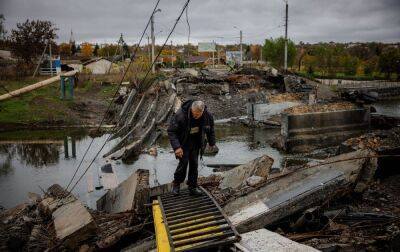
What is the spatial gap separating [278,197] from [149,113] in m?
17.7

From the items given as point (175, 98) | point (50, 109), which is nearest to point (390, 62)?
point (175, 98)

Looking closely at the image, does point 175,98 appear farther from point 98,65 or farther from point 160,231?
point 98,65

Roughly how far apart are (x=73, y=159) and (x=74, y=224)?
33.6ft

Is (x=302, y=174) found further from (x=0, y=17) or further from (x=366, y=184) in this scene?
(x=0, y=17)

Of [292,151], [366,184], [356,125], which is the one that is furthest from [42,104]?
[366,184]

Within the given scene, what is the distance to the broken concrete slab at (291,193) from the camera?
199 inches

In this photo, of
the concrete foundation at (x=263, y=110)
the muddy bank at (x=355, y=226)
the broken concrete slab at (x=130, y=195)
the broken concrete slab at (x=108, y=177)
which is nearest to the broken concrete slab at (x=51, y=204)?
the broken concrete slab at (x=130, y=195)

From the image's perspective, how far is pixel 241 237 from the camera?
434cm

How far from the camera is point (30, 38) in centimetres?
3725

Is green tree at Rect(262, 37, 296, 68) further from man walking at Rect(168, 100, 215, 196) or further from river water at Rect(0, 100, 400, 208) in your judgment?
man walking at Rect(168, 100, 215, 196)

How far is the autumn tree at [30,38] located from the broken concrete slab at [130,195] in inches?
1371

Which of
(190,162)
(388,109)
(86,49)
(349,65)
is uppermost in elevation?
(86,49)

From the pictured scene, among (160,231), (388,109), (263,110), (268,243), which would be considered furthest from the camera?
(388,109)

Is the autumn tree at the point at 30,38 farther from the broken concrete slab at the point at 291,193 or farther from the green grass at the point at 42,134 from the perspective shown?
the broken concrete slab at the point at 291,193
